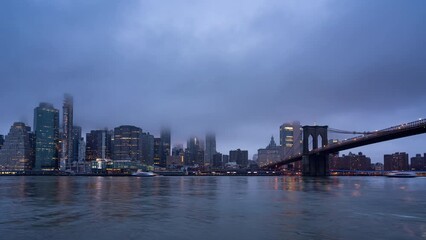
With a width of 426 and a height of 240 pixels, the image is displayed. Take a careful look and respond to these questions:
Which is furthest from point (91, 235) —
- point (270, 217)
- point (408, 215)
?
point (408, 215)

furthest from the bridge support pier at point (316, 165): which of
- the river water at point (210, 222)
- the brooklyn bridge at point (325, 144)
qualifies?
the river water at point (210, 222)

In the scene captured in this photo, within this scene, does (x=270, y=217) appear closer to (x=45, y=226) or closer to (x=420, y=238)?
(x=420, y=238)

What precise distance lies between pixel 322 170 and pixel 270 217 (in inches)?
4436

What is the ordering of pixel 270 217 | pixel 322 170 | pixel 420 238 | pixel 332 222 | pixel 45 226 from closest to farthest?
pixel 420 238 → pixel 45 226 → pixel 332 222 → pixel 270 217 → pixel 322 170

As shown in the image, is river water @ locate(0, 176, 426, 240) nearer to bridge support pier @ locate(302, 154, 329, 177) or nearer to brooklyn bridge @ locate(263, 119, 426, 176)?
brooklyn bridge @ locate(263, 119, 426, 176)

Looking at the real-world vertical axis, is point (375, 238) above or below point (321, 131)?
below

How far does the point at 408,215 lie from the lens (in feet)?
93.9

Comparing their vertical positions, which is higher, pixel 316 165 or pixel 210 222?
pixel 316 165

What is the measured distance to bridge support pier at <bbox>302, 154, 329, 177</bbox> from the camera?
134875mm

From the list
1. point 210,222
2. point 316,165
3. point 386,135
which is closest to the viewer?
point 210,222

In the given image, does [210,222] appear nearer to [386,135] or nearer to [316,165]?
[386,135]

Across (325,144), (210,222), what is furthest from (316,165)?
(210,222)

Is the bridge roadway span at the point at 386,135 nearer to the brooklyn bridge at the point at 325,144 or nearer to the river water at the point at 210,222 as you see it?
the brooklyn bridge at the point at 325,144

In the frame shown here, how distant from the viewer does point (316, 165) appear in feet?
448
